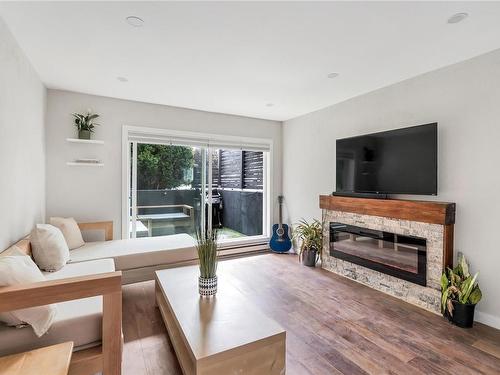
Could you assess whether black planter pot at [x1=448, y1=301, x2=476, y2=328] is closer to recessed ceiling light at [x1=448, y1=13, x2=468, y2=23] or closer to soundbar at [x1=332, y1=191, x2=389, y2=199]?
soundbar at [x1=332, y1=191, x2=389, y2=199]

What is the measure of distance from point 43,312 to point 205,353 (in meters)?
0.89

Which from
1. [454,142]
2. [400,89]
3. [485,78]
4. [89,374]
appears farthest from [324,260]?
[89,374]

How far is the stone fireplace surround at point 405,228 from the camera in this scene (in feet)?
8.36

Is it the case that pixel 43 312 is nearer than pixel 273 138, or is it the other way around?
pixel 43 312

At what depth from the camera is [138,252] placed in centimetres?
295

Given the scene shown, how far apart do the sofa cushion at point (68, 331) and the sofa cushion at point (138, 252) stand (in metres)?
1.13

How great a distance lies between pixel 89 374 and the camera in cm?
148

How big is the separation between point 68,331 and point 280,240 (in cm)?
350

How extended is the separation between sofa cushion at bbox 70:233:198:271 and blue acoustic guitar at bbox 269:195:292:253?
5.64 feet

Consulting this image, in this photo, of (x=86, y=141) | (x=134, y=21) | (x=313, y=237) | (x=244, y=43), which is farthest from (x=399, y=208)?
(x=86, y=141)

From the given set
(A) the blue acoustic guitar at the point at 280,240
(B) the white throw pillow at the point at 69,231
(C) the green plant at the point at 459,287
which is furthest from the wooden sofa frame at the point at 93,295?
(A) the blue acoustic guitar at the point at 280,240

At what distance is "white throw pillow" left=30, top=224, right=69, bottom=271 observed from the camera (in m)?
2.32

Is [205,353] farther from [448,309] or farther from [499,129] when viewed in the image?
[499,129]

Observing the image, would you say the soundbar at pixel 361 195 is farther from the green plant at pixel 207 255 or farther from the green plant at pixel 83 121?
the green plant at pixel 83 121
